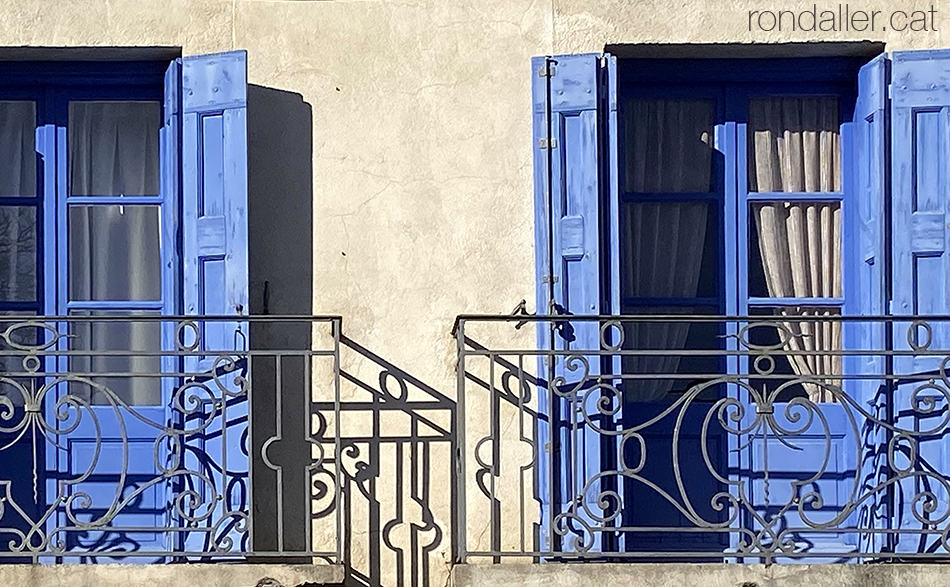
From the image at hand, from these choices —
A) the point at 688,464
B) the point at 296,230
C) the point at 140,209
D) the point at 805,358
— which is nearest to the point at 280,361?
the point at 296,230

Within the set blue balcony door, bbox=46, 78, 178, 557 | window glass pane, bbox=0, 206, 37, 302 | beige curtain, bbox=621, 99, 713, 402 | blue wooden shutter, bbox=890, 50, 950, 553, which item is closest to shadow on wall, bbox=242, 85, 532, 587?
blue balcony door, bbox=46, 78, 178, 557

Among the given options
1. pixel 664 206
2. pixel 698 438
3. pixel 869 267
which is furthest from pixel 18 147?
pixel 869 267

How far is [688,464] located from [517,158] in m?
1.63

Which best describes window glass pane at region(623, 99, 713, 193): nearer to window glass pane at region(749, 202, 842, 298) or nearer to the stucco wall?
window glass pane at region(749, 202, 842, 298)

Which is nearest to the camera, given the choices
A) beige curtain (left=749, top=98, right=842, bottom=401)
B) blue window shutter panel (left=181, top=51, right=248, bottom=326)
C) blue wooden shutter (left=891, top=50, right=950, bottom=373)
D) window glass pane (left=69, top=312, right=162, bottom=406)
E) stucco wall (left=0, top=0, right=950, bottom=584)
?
blue window shutter panel (left=181, top=51, right=248, bottom=326)

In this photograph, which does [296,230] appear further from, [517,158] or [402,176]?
[517,158]

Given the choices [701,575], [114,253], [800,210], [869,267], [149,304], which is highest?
[800,210]

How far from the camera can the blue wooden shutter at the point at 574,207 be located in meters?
8.12

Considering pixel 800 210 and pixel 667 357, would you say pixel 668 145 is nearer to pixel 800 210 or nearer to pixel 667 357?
pixel 800 210

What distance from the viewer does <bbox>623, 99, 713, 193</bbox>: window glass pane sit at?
8.72 meters

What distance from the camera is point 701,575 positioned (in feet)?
24.9

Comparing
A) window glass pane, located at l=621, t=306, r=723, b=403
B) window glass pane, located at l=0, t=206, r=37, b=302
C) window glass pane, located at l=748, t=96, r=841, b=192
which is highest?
window glass pane, located at l=748, t=96, r=841, b=192

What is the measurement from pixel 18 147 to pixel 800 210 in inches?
148

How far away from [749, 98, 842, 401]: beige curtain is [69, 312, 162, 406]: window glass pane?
2950 mm
